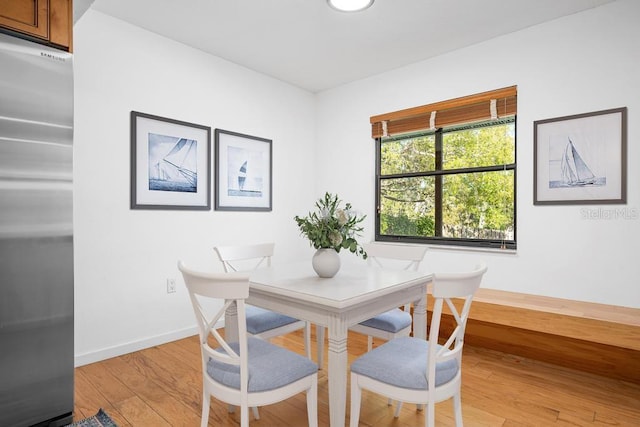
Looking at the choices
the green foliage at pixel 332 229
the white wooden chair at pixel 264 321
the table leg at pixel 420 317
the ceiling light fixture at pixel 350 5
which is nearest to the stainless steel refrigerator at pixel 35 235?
the white wooden chair at pixel 264 321

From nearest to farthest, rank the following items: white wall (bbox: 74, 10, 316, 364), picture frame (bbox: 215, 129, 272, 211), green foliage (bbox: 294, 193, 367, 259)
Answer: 1. green foliage (bbox: 294, 193, 367, 259)
2. white wall (bbox: 74, 10, 316, 364)
3. picture frame (bbox: 215, 129, 272, 211)

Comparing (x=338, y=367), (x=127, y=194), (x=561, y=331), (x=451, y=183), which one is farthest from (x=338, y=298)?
(x=451, y=183)

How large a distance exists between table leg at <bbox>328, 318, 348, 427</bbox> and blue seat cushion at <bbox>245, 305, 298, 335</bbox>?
70 centimetres

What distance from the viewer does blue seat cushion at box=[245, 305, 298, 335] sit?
6.89 feet

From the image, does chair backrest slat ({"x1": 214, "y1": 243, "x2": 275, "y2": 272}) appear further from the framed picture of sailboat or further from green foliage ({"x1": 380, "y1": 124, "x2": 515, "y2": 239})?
the framed picture of sailboat

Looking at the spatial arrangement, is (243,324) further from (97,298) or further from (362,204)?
(362,204)

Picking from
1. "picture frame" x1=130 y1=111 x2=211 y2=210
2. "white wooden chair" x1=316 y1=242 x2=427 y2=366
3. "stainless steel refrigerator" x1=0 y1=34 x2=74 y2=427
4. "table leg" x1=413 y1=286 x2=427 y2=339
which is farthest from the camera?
"picture frame" x1=130 y1=111 x2=211 y2=210

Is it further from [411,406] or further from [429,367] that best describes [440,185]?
[429,367]

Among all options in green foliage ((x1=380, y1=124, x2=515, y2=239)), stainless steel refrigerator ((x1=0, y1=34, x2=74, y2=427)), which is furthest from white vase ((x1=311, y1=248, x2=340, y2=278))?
green foliage ((x1=380, y1=124, x2=515, y2=239))

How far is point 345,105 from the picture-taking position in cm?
414

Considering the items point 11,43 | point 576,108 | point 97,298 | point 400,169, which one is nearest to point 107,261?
point 97,298

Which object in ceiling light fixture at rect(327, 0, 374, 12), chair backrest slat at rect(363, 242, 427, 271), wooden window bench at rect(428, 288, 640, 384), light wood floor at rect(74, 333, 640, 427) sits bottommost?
light wood floor at rect(74, 333, 640, 427)

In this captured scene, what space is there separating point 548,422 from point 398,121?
2.77 metres

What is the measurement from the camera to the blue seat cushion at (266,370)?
4.66 feet
